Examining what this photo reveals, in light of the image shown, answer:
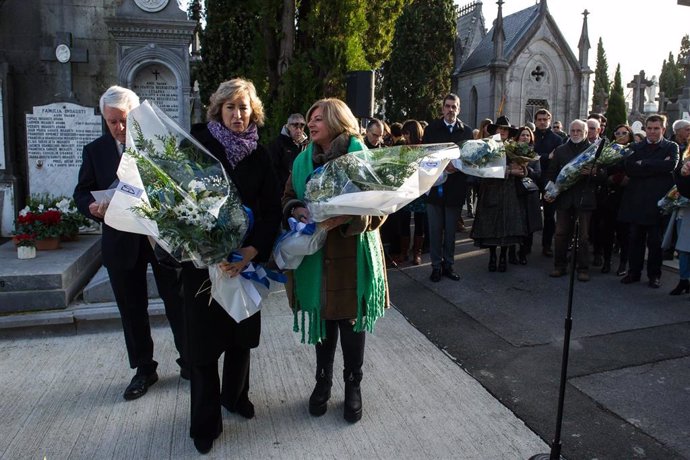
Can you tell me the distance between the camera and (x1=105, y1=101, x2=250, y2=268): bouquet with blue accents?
272cm

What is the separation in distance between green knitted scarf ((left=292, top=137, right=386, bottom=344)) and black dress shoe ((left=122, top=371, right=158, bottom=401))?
1.25m

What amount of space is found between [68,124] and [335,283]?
254 inches

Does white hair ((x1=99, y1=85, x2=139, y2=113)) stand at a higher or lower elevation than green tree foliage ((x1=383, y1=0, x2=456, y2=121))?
lower

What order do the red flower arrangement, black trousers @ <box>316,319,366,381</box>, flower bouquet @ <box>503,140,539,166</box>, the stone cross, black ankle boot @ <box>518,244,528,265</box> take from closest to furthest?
black trousers @ <box>316,319,366,381</box>
the red flower arrangement
flower bouquet @ <box>503,140,539,166</box>
black ankle boot @ <box>518,244,528,265</box>
the stone cross

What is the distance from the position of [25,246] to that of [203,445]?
3.61 meters

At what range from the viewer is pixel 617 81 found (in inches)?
1387

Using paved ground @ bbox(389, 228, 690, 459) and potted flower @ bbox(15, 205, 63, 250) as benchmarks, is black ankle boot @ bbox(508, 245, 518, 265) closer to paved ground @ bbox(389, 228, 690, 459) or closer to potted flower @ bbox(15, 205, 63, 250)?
paved ground @ bbox(389, 228, 690, 459)

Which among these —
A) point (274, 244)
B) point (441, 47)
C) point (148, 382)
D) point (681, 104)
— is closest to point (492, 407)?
point (274, 244)

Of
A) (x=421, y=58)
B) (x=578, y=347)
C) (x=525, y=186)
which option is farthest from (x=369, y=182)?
(x=421, y=58)

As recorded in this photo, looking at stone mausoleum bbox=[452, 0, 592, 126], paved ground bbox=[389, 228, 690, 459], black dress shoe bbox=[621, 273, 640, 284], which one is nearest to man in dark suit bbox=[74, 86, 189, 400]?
paved ground bbox=[389, 228, 690, 459]

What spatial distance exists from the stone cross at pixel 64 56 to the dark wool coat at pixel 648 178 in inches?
318

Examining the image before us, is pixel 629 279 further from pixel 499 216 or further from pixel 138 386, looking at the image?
pixel 138 386

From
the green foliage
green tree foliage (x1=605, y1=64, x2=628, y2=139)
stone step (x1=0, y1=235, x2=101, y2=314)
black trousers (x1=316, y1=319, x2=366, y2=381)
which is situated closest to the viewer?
black trousers (x1=316, y1=319, x2=366, y2=381)

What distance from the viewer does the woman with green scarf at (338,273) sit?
3291 mm
